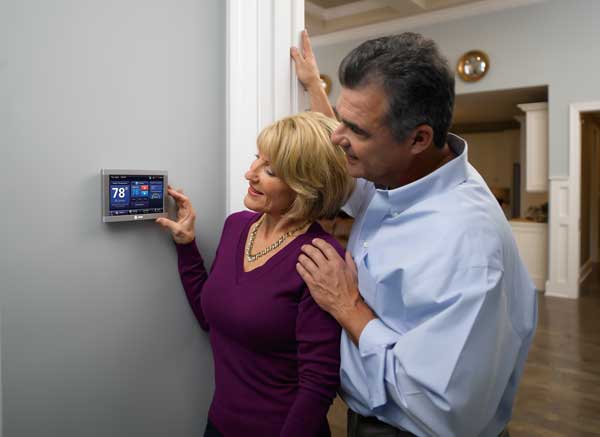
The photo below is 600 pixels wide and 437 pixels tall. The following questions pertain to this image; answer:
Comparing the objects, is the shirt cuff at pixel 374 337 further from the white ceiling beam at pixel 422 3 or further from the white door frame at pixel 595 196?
the white door frame at pixel 595 196

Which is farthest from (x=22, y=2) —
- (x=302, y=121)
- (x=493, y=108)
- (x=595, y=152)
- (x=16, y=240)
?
(x=595, y=152)

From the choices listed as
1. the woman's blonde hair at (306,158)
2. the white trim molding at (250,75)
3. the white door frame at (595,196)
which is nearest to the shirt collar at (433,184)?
the woman's blonde hair at (306,158)

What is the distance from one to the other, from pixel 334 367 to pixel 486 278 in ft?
1.25

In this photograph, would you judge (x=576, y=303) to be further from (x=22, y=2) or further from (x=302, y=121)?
(x=22, y=2)

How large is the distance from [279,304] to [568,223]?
17.9 feet

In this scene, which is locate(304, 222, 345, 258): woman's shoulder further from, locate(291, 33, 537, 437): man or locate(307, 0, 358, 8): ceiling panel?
locate(307, 0, 358, 8): ceiling panel

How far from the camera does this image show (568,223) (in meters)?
5.62

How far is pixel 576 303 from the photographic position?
5.37 meters

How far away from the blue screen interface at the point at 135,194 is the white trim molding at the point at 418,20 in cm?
584

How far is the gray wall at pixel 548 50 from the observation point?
545 cm

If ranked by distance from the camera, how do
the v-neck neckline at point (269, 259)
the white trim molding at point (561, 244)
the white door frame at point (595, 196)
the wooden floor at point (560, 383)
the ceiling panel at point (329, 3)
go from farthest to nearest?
the white door frame at point (595, 196) → the ceiling panel at point (329, 3) → the white trim molding at point (561, 244) → the wooden floor at point (560, 383) → the v-neck neckline at point (269, 259)

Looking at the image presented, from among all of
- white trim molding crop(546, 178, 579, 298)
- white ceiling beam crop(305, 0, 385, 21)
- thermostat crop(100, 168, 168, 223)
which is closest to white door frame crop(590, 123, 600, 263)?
white trim molding crop(546, 178, 579, 298)

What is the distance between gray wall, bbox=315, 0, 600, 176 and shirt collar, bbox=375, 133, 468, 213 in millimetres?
5276

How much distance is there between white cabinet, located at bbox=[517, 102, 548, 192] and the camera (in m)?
5.97
